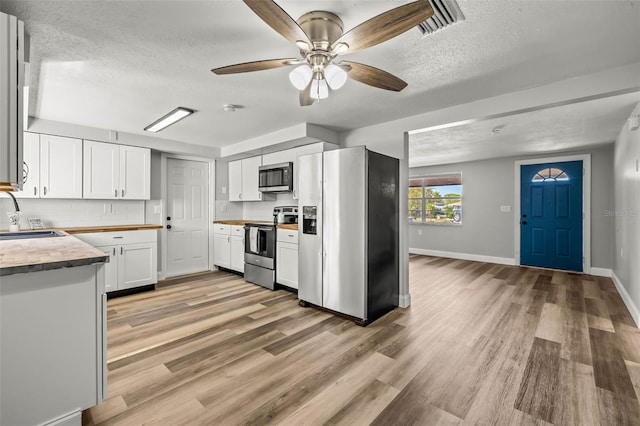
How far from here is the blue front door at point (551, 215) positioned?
17.5 feet

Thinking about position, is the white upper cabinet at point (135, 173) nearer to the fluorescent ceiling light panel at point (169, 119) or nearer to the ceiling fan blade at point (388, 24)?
the fluorescent ceiling light panel at point (169, 119)

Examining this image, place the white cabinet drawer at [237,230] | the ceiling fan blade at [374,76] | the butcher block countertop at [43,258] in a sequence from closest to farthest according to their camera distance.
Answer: the butcher block countertop at [43,258]
the ceiling fan blade at [374,76]
the white cabinet drawer at [237,230]

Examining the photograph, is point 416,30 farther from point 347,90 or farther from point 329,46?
point 347,90

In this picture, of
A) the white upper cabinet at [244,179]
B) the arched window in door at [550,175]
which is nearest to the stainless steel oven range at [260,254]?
the white upper cabinet at [244,179]

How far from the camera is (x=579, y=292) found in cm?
409

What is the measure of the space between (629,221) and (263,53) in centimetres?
457

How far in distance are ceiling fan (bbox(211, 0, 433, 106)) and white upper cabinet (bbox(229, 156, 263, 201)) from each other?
3.17 metres

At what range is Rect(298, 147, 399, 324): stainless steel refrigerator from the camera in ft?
9.82

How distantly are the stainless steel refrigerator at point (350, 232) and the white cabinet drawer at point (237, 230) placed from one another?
1673 mm

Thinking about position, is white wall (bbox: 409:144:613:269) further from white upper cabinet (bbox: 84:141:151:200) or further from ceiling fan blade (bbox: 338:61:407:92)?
white upper cabinet (bbox: 84:141:151:200)

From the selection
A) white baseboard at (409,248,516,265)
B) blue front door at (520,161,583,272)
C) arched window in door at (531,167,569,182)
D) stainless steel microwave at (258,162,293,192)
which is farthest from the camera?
white baseboard at (409,248,516,265)

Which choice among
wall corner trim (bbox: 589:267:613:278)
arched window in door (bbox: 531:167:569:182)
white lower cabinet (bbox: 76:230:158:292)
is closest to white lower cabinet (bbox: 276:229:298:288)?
white lower cabinet (bbox: 76:230:158:292)

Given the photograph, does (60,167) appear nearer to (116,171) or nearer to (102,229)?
(116,171)

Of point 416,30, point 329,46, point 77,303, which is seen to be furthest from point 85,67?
point 416,30
